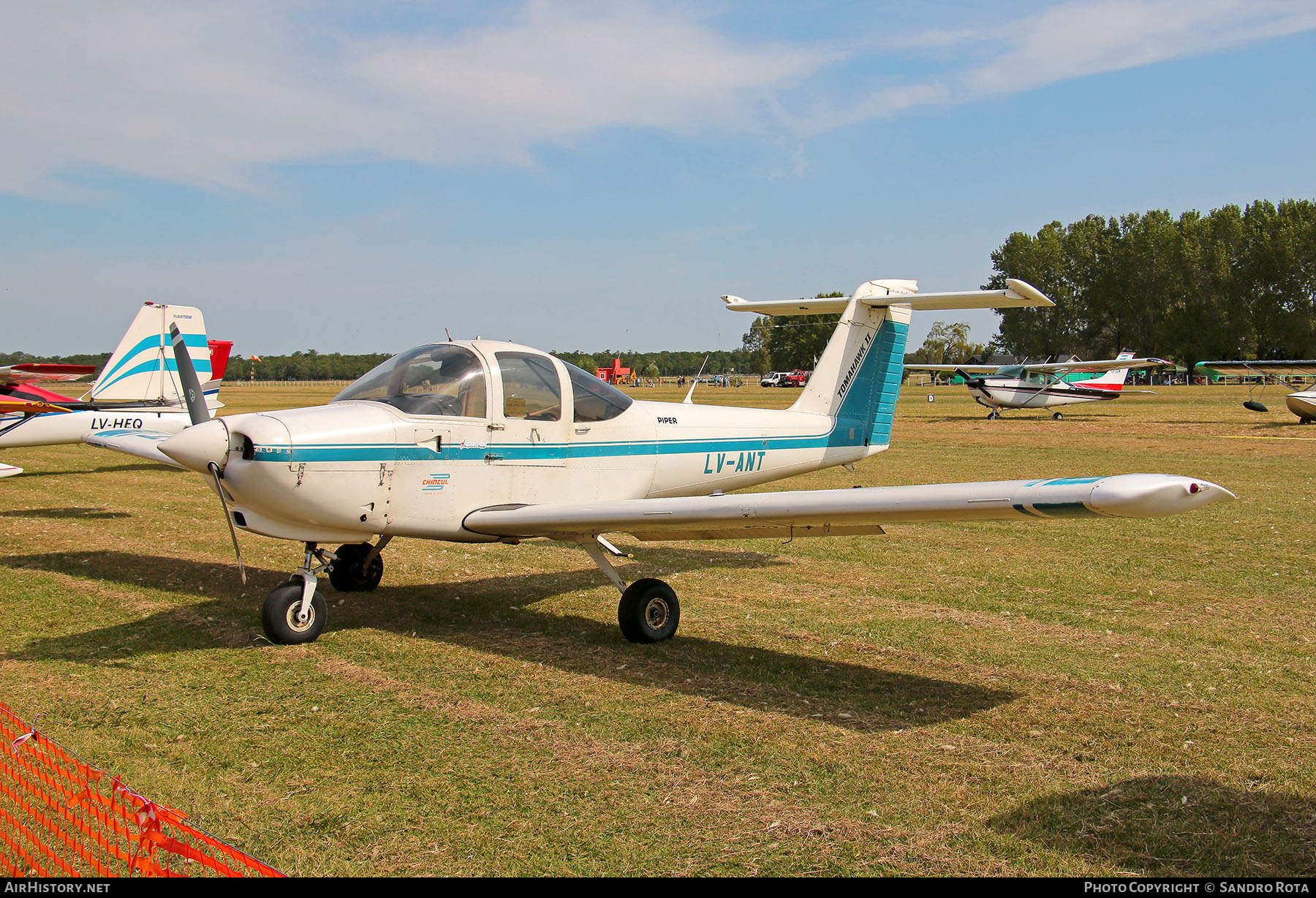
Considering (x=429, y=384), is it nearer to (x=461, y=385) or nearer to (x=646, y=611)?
(x=461, y=385)

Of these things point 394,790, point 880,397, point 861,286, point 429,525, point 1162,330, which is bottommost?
point 394,790

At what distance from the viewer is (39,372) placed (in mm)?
16031

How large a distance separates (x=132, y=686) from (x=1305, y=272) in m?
96.4

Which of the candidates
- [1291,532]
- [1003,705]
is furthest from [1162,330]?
[1003,705]

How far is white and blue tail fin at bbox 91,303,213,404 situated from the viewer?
58.2 ft

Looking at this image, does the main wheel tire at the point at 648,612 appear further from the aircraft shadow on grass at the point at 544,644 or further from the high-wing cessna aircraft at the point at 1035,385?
the high-wing cessna aircraft at the point at 1035,385

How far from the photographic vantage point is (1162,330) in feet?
281

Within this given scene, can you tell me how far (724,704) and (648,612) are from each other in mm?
1425

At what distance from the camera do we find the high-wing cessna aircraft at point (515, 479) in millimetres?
5258

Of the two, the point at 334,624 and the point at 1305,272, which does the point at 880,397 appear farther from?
the point at 1305,272

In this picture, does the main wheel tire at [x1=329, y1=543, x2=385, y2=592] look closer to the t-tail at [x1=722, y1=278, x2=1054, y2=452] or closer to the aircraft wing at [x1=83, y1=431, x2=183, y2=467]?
the aircraft wing at [x1=83, y1=431, x2=183, y2=467]

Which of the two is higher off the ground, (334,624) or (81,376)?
(81,376)

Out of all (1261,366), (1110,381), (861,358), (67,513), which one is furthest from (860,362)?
(1110,381)

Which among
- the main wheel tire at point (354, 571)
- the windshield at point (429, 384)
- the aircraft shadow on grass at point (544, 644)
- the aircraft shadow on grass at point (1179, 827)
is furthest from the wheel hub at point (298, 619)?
the aircraft shadow on grass at point (1179, 827)
